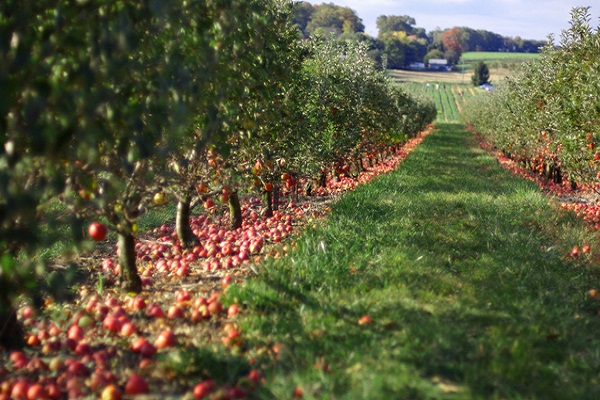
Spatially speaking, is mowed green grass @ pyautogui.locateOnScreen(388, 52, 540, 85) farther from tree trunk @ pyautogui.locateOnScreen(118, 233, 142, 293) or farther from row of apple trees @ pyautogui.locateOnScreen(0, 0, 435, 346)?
tree trunk @ pyautogui.locateOnScreen(118, 233, 142, 293)

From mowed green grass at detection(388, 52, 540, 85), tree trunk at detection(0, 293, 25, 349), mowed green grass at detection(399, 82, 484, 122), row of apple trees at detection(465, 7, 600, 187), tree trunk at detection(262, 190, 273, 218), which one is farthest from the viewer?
mowed green grass at detection(388, 52, 540, 85)

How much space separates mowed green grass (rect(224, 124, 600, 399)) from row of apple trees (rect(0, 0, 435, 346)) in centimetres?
122

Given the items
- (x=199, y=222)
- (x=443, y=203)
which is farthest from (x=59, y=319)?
(x=443, y=203)

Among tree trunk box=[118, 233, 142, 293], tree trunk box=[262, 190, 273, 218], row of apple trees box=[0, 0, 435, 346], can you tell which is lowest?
tree trunk box=[262, 190, 273, 218]

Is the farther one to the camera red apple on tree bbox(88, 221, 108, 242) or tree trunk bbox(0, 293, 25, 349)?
tree trunk bbox(0, 293, 25, 349)

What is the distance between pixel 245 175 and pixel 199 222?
2.55 m

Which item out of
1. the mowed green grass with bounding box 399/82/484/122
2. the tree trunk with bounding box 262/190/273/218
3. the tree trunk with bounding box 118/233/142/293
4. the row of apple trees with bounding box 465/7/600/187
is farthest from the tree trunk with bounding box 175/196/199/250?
the mowed green grass with bounding box 399/82/484/122

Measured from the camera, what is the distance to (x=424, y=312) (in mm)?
4047

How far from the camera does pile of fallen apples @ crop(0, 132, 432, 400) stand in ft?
10.2

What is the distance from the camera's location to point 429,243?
613cm

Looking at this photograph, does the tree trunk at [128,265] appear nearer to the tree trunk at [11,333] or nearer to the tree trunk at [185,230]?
the tree trunk at [11,333]

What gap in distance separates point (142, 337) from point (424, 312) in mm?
2060

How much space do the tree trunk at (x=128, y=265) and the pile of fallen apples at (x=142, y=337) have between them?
109 mm

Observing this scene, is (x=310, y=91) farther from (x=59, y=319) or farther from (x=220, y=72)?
(x=59, y=319)
